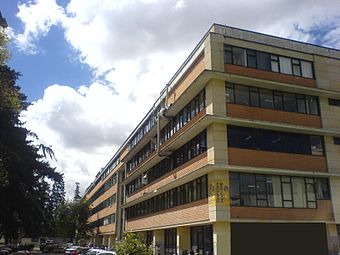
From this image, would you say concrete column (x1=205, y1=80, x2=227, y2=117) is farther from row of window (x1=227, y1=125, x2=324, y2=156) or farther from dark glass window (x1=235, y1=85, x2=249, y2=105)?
row of window (x1=227, y1=125, x2=324, y2=156)

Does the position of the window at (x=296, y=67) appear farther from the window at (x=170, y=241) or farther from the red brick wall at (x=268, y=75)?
the window at (x=170, y=241)

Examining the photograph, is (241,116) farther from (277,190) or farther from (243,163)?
(277,190)

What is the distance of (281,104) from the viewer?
1129 inches

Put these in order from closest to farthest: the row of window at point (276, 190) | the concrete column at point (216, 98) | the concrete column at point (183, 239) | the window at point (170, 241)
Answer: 1. the row of window at point (276, 190)
2. the concrete column at point (216, 98)
3. the concrete column at point (183, 239)
4. the window at point (170, 241)

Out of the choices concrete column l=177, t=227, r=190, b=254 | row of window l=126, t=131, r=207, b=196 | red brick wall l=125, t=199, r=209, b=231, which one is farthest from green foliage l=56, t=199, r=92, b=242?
concrete column l=177, t=227, r=190, b=254

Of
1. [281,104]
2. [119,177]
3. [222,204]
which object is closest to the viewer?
[222,204]

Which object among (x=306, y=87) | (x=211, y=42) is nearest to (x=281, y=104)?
(x=306, y=87)

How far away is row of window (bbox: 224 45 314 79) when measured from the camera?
27859mm

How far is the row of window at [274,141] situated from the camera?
87.7 ft

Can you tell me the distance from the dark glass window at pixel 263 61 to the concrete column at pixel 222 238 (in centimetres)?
1073

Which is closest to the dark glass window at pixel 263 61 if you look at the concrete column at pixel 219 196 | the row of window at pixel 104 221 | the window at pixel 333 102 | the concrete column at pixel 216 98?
the concrete column at pixel 216 98

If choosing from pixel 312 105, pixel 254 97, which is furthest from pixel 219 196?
pixel 312 105

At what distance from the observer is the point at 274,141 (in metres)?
27.8

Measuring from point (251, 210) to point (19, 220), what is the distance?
18.5 m
